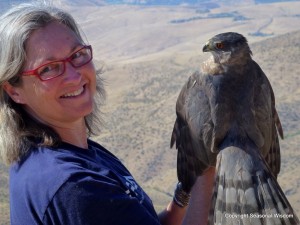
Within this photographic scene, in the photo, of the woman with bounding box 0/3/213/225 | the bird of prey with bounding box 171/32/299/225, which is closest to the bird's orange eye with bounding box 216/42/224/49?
the bird of prey with bounding box 171/32/299/225

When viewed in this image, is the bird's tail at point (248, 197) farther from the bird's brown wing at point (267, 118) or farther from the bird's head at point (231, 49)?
the bird's head at point (231, 49)

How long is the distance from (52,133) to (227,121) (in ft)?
5.50

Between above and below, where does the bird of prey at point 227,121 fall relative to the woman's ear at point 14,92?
below

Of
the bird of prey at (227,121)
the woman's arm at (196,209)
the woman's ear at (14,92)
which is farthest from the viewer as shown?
the bird of prey at (227,121)

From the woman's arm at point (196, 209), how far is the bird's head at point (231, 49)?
102cm

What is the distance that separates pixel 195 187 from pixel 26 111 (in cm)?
117

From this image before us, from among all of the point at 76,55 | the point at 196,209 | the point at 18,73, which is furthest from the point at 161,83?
the point at 18,73

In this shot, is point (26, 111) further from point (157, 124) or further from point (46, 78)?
point (157, 124)

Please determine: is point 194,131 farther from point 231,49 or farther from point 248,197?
point 248,197

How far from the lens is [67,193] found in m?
2.11

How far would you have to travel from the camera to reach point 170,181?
1650 centimetres

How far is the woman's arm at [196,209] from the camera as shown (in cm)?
287

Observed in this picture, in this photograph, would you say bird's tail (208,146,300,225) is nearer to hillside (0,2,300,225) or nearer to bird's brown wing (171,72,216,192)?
bird's brown wing (171,72,216,192)

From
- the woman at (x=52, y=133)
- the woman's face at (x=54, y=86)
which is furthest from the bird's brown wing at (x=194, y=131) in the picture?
the woman's face at (x=54, y=86)
